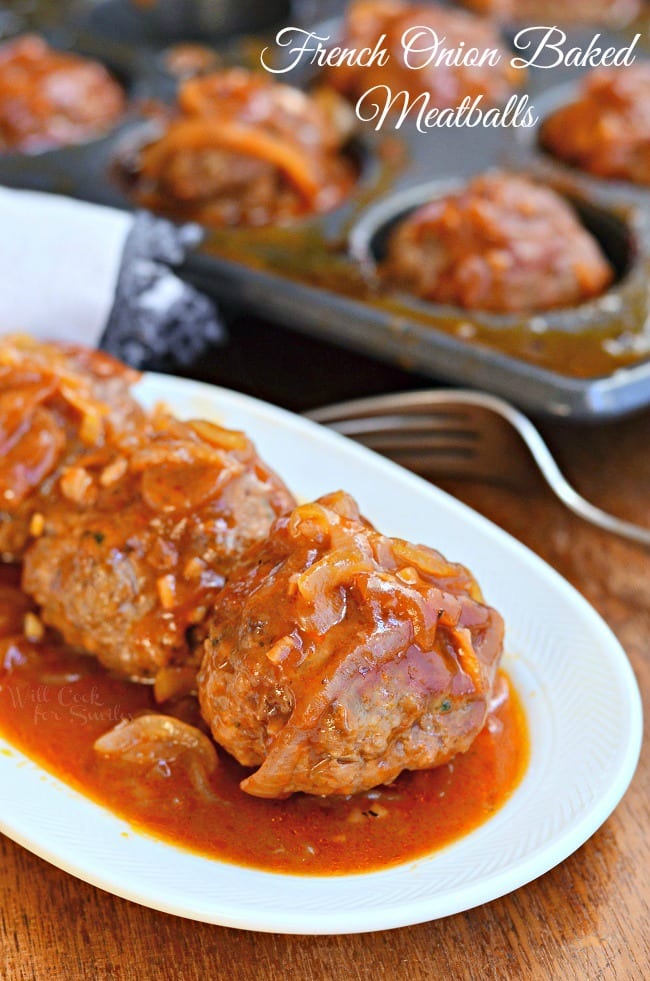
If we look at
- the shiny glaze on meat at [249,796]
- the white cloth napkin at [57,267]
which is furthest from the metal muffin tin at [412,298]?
the shiny glaze on meat at [249,796]

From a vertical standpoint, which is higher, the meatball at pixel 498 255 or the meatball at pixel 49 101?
the meatball at pixel 498 255

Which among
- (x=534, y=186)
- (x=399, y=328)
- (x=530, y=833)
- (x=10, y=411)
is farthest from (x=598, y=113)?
(x=530, y=833)

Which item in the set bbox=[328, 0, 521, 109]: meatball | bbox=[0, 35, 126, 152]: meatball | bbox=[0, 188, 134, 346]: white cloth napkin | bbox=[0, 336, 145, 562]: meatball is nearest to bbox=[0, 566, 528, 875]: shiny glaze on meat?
bbox=[0, 336, 145, 562]: meatball

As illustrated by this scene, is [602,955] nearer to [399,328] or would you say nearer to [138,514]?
[138,514]

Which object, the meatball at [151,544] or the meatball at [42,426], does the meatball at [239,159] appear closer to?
the meatball at [42,426]

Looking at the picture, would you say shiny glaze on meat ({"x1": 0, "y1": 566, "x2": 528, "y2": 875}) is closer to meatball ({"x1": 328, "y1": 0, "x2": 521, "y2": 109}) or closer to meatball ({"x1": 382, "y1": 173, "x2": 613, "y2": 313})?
meatball ({"x1": 382, "y1": 173, "x2": 613, "y2": 313})

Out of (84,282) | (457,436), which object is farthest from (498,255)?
(84,282)
